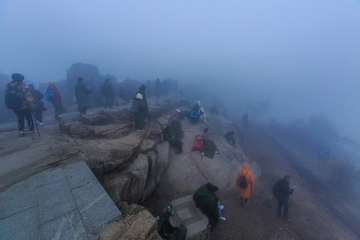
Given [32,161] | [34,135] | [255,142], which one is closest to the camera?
[32,161]

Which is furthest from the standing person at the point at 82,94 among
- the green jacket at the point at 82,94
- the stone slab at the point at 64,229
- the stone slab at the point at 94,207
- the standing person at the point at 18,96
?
the stone slab at the point at 64,229

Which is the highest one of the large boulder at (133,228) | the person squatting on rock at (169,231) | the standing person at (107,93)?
the standing person at (107,93)

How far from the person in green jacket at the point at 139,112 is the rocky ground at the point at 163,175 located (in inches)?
21.2

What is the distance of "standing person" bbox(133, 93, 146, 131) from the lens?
28.7 feet

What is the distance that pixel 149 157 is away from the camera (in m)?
7.00

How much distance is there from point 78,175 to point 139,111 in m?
5.39

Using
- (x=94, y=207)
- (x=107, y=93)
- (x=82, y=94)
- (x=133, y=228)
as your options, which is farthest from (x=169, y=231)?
(x=107, y=93)

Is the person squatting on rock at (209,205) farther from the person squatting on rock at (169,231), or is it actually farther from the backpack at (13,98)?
the backpack at (13,98)

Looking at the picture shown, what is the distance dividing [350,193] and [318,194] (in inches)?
119

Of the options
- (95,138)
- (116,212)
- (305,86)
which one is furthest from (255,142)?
(305,86)

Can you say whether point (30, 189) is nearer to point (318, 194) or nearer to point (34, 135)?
point (34, 135)

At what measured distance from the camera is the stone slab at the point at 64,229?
2.52 meters

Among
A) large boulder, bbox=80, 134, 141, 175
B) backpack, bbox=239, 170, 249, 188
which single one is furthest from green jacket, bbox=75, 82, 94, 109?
backpack, bbox=239, 170, 249, 188

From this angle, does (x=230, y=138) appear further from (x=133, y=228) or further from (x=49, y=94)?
(x=49, y=94)
